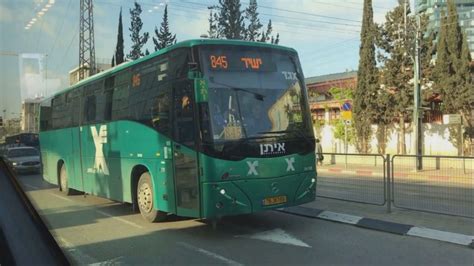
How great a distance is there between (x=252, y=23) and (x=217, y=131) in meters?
25.4

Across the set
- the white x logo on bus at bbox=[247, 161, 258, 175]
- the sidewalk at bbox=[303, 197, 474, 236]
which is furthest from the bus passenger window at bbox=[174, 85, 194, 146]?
the sidewalk at bbox=[303, 197, 474, 236]

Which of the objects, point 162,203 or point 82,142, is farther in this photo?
point 82,142

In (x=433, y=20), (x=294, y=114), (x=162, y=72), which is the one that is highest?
(x=433, y=20)

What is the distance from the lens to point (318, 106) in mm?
36250

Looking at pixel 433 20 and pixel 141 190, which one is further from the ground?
pixel 433 20

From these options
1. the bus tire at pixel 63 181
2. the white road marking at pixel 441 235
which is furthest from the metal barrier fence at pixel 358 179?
the bus tire at pixel 63 181

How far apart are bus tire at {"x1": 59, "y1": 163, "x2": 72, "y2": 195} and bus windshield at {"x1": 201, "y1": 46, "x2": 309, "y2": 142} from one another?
8.14 meters

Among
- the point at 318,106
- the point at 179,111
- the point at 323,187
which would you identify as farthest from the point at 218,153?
the point at 318,106

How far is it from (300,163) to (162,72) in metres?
2.93

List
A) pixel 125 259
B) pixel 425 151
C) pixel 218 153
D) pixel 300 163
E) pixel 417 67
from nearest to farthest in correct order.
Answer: pixel 125 259
pixel 218 153
pixel 300 163
pixel 417 67
pixel 425 151

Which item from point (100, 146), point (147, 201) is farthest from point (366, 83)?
point (147, 201)

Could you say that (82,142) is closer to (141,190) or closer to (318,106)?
(141,190)

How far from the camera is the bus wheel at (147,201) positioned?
364 inches

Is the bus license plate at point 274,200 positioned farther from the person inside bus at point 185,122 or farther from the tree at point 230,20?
the tree at point 230,20
